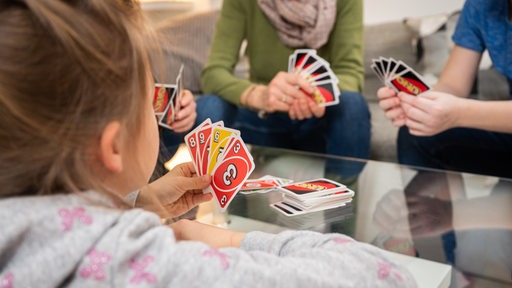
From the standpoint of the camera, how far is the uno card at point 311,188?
3.67ft

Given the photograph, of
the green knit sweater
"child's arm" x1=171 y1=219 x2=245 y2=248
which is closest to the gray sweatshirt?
"child's arm" x1=171 y1=219 x2=245 y2=248

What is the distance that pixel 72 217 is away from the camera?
1.77 ft

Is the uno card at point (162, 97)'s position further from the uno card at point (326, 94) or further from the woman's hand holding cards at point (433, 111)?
the woman's hand holding cards at point (433, 111)

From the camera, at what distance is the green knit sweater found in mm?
1894

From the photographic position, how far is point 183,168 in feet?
3.33

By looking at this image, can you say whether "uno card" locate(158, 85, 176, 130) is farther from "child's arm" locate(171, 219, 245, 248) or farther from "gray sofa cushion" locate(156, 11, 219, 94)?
"gray sofa cushion" locate(156, 11, 219, 94)

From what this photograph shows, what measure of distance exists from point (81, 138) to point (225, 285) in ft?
0.75

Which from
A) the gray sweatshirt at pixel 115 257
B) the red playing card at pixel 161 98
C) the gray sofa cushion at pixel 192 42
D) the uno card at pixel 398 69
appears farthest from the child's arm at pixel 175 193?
the gray sofa cushion at pixel 192 42

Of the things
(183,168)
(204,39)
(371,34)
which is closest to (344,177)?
(183,168)

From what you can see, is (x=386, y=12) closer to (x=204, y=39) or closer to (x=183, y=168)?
(x=204, y=39)

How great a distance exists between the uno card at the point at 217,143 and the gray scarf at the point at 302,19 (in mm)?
999

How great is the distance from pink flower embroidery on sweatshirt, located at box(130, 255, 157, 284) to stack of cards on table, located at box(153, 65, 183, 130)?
3.19 ft

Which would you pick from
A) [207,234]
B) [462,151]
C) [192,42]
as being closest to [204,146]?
→ [207,234]

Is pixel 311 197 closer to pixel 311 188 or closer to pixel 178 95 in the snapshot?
pixel 311 188
